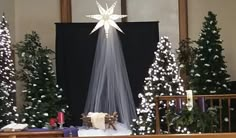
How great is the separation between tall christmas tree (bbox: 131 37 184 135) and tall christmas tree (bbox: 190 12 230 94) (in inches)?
15.2

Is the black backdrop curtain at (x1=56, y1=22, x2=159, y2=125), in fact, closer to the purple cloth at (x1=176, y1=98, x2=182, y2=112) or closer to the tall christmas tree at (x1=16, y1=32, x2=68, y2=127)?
the tall christmas tree at (x1=16, y1=32, x2=68, y2=127)

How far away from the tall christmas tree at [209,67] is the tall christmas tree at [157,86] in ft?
1.27

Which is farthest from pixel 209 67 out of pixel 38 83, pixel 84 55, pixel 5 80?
pixel 5 80

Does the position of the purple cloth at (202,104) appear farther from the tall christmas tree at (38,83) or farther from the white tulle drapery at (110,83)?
the tall christmas tree at (38,83)

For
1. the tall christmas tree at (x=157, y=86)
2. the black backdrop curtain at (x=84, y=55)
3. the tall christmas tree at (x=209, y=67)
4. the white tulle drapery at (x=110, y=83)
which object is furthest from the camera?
the black backdrop curtain at (x=84, y=55)

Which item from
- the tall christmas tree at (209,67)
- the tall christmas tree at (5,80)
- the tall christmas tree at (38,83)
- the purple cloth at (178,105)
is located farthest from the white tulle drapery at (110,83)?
the purple cloth at (178,105)

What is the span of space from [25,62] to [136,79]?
218 cm

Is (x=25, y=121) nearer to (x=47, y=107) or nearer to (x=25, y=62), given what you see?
(x=47, y=107)

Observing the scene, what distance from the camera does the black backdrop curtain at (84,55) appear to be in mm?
9195

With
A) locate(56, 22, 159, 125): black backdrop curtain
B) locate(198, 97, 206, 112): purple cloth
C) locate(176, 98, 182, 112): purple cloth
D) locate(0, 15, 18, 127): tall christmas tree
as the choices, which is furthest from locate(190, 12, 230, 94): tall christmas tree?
locate(0, 15, 18, 127): tall christmas tree

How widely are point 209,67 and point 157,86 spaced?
3.41 feet

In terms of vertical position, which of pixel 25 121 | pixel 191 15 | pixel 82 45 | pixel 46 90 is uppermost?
pixel 191 15

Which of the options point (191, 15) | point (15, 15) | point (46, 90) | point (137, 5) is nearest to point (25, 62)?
point (46, 90)

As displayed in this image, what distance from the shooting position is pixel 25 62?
9.05 m
